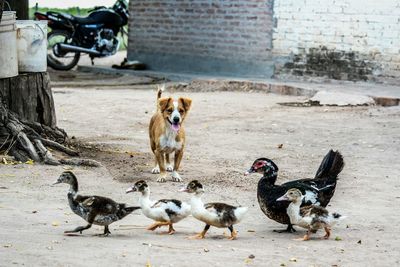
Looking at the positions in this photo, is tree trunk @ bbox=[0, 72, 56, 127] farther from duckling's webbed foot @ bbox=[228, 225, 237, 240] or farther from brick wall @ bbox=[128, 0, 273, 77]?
brick wall @ bbox=[128, 0, 273, 77]

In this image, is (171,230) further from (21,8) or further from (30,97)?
(21,8)

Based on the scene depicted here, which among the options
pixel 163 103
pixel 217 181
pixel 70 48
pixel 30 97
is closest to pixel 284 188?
pixel 217 181

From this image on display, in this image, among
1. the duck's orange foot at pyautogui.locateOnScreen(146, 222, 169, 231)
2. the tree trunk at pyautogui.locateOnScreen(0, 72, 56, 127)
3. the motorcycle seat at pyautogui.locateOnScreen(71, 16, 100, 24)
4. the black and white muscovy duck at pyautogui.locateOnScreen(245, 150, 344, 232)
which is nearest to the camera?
Answer: the duck's orange foot at pyautogui.locateOnScreen(146, 222, 169, 231)

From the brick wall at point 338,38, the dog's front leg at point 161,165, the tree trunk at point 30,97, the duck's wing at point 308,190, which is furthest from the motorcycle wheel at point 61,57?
the duck's wing at point 308,190

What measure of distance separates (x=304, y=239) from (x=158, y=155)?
116 inches

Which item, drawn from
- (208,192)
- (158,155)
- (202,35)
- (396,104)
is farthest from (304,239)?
(202,35)

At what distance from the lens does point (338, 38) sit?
19.4 metres

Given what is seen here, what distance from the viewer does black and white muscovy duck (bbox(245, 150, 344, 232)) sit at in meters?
7.96

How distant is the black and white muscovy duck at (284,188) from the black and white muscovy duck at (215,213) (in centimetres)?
52

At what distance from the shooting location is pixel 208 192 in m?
9.45

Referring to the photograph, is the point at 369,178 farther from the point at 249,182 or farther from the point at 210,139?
the point at 210,139

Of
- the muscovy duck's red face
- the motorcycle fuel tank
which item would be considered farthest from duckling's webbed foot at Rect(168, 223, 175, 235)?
the motorcycle fuel tank

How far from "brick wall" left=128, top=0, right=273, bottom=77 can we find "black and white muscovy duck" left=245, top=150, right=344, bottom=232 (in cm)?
1191

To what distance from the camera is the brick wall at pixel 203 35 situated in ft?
67.2
